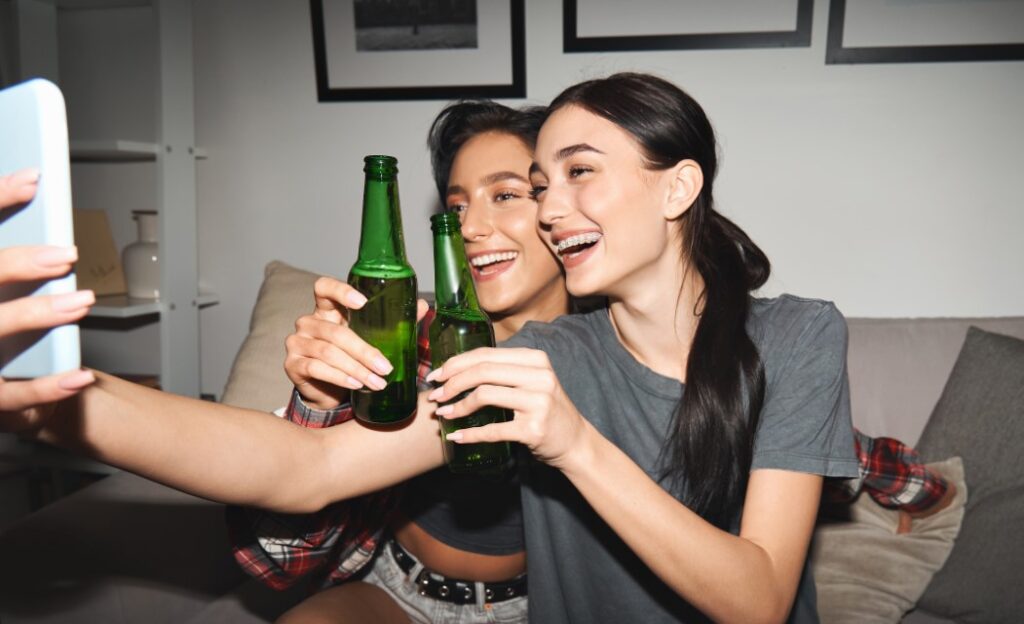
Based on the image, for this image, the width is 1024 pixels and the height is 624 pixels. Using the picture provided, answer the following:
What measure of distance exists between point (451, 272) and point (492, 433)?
0.70 ft

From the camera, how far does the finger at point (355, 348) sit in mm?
759

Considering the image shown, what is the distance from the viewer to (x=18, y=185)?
1.54 ft

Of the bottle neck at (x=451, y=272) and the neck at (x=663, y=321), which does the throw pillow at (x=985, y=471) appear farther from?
the bottle neck at (x=451, y=272)

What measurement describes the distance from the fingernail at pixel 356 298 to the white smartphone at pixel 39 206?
1.00ft

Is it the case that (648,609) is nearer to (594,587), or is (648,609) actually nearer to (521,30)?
(594,587)

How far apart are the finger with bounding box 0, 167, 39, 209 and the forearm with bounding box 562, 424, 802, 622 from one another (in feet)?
1.86

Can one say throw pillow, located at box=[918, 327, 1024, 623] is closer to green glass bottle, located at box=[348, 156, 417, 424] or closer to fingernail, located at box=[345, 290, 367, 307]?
green glass bottle, located at box=[348, 156, 417, 424]

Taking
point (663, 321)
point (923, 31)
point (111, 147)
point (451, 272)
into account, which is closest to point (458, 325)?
point (451, 272)

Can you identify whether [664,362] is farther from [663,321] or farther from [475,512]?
[475,512]

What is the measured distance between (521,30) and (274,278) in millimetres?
1042

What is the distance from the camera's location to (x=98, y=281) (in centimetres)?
225

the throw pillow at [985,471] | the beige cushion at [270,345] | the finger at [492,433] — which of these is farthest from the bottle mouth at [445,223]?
the throw pillow at [985,471]

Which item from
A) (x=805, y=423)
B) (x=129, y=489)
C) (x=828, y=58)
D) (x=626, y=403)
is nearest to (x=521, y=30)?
(x=828, y=58)

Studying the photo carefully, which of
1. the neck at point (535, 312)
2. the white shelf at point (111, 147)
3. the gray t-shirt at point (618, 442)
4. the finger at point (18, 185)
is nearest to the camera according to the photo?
the finger at point (18, 185)
